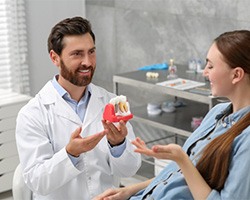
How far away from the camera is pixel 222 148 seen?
2.00 meters

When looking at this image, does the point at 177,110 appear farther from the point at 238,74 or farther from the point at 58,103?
the point at 238,74

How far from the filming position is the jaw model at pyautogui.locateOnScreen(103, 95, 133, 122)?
237 centimetres

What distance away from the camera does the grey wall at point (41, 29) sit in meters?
4.74

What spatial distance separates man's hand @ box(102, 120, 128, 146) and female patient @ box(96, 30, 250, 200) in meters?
0.27

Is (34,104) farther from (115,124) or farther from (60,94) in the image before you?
(115,124)

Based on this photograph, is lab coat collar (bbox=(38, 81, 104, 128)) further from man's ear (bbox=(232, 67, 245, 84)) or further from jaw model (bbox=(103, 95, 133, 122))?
man's ear (bbox=(232, 67, 245, 84))

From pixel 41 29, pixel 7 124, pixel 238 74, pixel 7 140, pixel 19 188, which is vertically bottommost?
pixel 7 140

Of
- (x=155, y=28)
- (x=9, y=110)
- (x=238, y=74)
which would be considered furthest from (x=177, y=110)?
(x=238, y=74)

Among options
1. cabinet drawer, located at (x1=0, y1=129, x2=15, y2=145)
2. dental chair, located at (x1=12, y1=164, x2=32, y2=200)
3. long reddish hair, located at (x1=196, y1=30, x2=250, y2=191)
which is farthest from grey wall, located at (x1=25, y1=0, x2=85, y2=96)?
long reddish hair, located at (x1=196, y1=30, x2=250, y2=191)

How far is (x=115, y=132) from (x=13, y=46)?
245cm

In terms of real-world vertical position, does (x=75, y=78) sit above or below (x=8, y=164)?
above

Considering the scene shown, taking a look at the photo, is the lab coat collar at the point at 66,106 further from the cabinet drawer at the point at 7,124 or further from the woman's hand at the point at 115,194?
the cabinet drawer at the point at 7,124

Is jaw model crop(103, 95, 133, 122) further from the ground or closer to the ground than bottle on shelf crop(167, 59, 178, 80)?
further from the ground

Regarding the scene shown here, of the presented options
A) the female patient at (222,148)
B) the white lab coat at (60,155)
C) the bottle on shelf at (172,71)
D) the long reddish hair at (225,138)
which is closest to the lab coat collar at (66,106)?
the white lab coat at (60,155)
